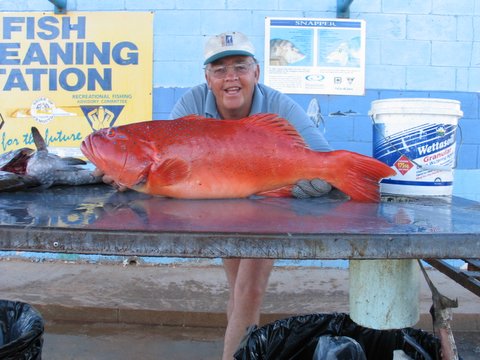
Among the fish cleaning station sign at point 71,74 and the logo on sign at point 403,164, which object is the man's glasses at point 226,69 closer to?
the logo on sign at point 403,164

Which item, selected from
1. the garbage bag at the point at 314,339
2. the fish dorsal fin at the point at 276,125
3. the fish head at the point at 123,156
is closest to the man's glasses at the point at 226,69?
the fish dorsal fin at the point at 276,125

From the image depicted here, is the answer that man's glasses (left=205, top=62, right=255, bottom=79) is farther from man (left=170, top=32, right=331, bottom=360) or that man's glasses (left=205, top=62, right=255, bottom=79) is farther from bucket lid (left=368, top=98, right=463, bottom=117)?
bucket lid (left=368, top=98, right=463, bottom=117)

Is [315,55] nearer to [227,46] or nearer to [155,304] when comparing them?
[227,46]

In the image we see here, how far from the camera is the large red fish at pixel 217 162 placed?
4.73 feet

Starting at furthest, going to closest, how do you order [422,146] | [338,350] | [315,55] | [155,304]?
[315,55] → [155,304] → [422,146] → [338,350]

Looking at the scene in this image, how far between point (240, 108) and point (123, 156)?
2.63 feet

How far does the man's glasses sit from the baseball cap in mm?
60

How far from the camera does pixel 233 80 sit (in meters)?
2.02

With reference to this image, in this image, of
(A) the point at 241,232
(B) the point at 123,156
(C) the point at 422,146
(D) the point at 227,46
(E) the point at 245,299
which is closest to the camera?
(A) the point at 241,232

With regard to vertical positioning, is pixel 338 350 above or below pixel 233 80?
below

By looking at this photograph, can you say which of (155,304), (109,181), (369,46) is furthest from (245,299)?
(369,46)

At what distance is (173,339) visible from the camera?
3.22 m

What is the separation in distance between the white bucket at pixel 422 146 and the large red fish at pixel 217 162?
0.78 feet

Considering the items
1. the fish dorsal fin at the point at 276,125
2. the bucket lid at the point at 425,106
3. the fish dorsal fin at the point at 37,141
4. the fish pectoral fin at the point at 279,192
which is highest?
the bucket lid at the point at 425,106
